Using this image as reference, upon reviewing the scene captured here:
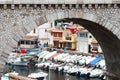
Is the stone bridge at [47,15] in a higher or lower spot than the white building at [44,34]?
lower

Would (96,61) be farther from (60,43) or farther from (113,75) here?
(113,75)

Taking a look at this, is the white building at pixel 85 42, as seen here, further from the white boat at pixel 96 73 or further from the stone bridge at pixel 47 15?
the stone bridge at pixel 47 15

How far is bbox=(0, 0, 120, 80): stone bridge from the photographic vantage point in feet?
76.3

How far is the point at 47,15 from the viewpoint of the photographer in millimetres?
24047

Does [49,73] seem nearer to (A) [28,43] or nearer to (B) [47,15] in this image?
(A) [28,43]

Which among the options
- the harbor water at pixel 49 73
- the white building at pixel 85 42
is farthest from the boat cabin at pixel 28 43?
the harbor water at pixel 49 73

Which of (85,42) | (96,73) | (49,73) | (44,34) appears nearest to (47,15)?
(96,73)

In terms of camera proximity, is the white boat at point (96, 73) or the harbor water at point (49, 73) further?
the harbor water at point (49, 73)

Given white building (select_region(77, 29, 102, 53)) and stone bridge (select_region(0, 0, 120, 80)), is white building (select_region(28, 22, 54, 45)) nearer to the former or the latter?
white building (select_region(77, 29, 102, 53))

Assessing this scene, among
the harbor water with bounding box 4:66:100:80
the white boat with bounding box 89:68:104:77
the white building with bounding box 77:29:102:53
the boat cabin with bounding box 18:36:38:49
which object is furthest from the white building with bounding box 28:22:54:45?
the white boat with bounding box 89:68:104:77

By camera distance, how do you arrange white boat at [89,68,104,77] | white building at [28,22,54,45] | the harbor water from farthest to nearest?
white building at [28,22,54,45] → the harbor water → white boat at [89,68,104,77]

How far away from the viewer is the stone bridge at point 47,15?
916 inches

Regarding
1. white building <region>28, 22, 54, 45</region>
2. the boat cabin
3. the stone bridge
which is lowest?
the stone bridge

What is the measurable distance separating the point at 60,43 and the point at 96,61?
39.1 ft
